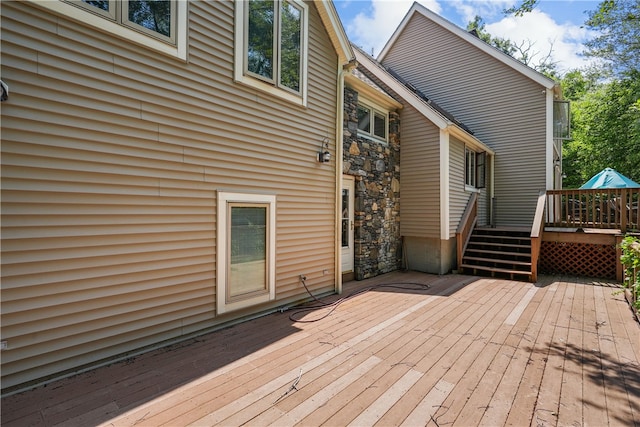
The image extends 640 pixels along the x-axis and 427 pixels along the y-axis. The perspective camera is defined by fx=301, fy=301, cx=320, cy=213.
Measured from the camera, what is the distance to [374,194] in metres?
7.36

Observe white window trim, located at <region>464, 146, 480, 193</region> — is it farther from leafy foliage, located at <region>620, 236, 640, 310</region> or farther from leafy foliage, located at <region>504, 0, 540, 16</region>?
leafy foliage, located at <region>620, 236, 640, 310</region>

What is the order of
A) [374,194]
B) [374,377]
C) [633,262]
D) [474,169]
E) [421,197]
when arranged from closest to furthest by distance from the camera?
→ [374,377], [633,262], [374,194], [421,197], [474,169]

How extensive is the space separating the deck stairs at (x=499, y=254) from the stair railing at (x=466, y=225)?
7.2 inches

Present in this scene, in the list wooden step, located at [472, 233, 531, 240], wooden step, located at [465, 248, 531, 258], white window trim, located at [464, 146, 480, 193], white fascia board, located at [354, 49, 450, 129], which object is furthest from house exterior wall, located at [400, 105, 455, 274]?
white window trim, located at [464, 146, 480, 193]

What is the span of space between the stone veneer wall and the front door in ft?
0.42

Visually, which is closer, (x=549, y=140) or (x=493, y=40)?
(x=549, y=140)

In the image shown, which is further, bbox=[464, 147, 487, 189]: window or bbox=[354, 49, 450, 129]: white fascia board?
bbox=[464, 147, 487, 189]: window

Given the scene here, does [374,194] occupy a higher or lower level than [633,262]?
higher

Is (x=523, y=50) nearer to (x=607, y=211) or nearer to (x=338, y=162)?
(x=607, y=211)

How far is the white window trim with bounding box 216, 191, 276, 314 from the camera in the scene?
12.7 ft

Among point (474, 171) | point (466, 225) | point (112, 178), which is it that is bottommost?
point (466, 225)

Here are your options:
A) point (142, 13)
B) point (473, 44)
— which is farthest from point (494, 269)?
point (142, 13)

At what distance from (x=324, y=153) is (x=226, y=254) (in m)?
2.52

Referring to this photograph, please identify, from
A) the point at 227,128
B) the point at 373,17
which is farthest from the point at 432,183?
the point at 373,17
